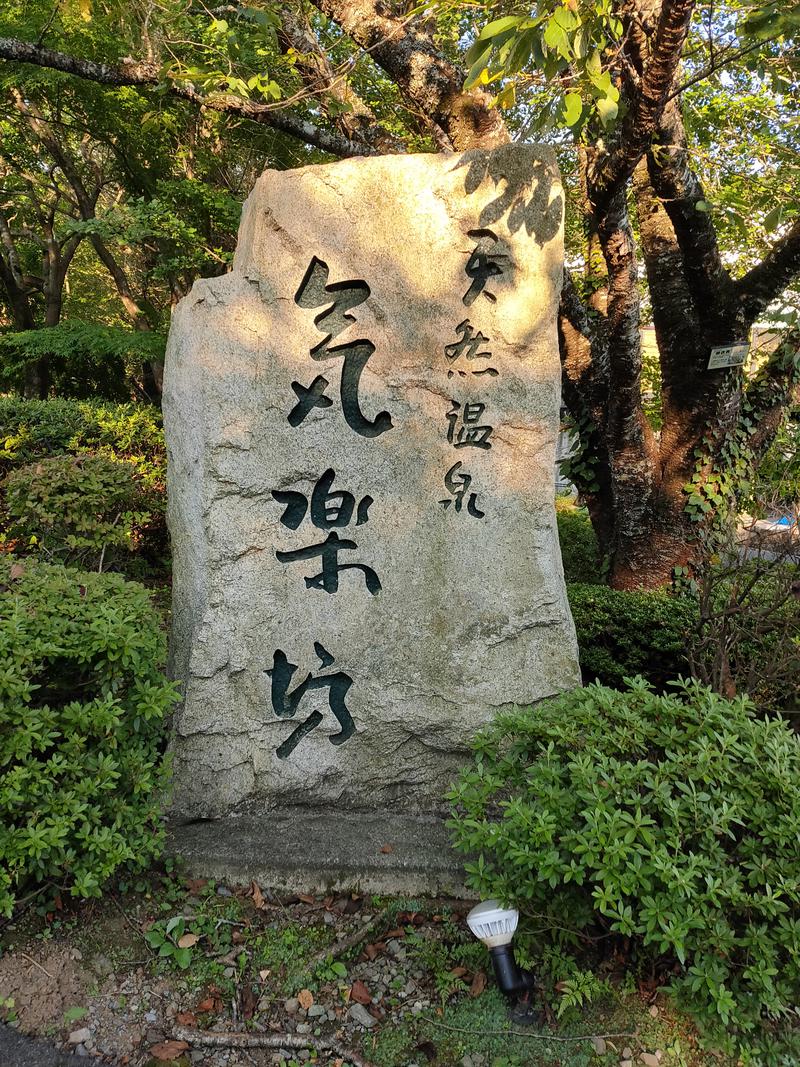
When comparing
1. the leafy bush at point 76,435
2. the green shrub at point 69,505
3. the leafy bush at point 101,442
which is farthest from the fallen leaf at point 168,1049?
the leafy bush at point 76,435

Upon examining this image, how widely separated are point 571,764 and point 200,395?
225cm

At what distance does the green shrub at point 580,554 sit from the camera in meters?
7.16

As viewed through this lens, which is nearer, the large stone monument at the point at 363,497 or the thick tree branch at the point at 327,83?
the large stone monument at the point at 363,497

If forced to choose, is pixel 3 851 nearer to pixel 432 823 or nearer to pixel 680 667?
pixel 432 823

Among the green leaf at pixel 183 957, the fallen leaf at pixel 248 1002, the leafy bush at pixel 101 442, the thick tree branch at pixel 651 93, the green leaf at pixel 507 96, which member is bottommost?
the fallen leaf at pixel 248 1002

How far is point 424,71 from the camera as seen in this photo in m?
5.12

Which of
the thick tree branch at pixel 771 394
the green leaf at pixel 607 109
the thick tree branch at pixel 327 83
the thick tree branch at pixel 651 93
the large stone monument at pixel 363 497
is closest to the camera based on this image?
the green leaf at pixel 607 109

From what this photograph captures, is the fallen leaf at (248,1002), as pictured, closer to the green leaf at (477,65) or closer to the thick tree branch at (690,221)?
the green leaf at (477,65)

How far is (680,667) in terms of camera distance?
4637 millimetres

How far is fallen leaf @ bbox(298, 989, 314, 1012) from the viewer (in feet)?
8.45

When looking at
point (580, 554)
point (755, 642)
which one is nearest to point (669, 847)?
point (755, 642)

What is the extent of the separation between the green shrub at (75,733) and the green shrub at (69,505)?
2.19 metres

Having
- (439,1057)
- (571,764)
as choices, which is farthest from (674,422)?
(439,1057)

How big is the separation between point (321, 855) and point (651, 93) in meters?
4.48
